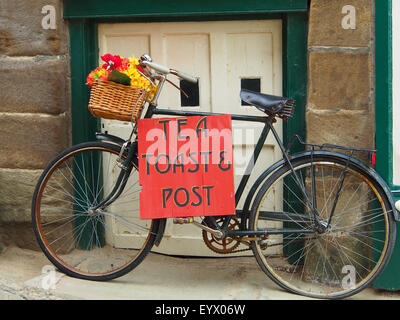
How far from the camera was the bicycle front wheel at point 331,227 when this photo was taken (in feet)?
11.9

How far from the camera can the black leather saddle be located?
3.55 m

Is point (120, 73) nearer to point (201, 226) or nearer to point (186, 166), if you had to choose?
point (186, 166)

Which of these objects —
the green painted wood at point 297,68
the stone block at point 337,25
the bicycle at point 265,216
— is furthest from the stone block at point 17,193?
the stone block at point 337,25

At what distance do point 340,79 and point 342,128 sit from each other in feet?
1.01

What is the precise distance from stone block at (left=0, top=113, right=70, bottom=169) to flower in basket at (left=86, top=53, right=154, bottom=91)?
73 centimetres

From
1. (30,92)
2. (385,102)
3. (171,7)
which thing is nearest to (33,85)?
(30,92)

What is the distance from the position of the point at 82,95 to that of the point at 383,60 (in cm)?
202

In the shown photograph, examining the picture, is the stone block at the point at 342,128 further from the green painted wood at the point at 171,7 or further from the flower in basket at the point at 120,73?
the flower in basket at the point at 120,73

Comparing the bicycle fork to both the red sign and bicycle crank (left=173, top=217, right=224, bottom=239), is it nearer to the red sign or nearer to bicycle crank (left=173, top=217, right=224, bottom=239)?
the red sign

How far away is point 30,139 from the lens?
13.8 feet

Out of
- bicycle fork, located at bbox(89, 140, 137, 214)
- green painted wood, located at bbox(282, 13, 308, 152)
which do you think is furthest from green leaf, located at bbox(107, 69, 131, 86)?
green painted wood, located at bbox(282, 13, 308, 152)

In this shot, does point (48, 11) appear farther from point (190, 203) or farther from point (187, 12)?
point (190, 203)

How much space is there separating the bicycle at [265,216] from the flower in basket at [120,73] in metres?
0.07

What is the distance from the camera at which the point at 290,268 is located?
163 inches
